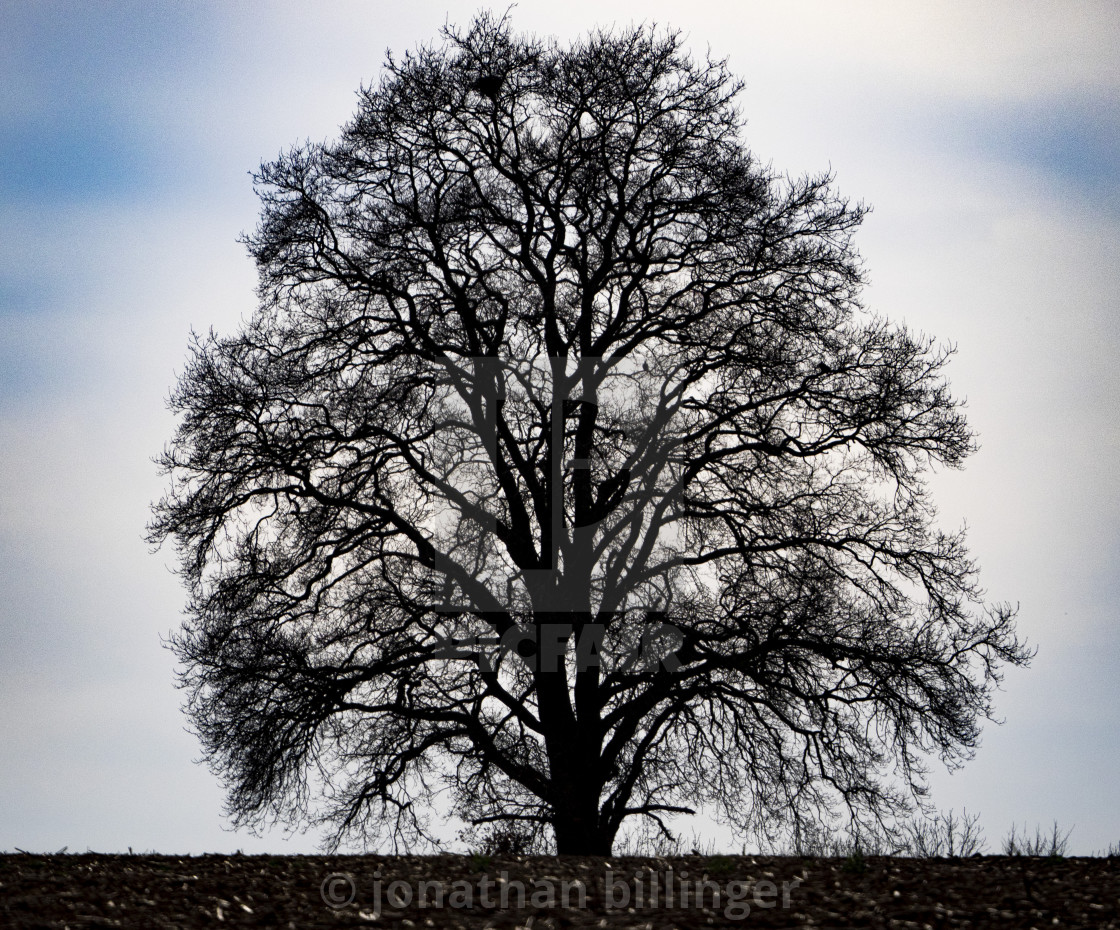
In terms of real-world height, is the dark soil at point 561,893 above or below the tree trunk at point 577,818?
below

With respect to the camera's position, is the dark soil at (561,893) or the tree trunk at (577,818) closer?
the dark soil at (561,893)

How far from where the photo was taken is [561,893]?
7602 millimetres

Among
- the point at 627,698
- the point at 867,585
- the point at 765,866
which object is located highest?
the point at 867,585

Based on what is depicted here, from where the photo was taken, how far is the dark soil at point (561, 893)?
6.98 metres

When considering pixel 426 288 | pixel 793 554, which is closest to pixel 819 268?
pixel 793 554

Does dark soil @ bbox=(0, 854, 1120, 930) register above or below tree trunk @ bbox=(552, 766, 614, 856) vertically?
below

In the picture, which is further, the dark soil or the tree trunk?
the tree trunk

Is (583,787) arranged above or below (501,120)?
below

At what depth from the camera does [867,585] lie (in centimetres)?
1480

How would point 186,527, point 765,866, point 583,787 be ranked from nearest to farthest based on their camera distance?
point 765,866
point 583,787
point 186,527

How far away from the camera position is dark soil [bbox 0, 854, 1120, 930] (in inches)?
275

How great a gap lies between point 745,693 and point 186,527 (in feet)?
25.4

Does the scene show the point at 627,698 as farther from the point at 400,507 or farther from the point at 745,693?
the point at 400,507

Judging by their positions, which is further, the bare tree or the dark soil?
the bare tree
